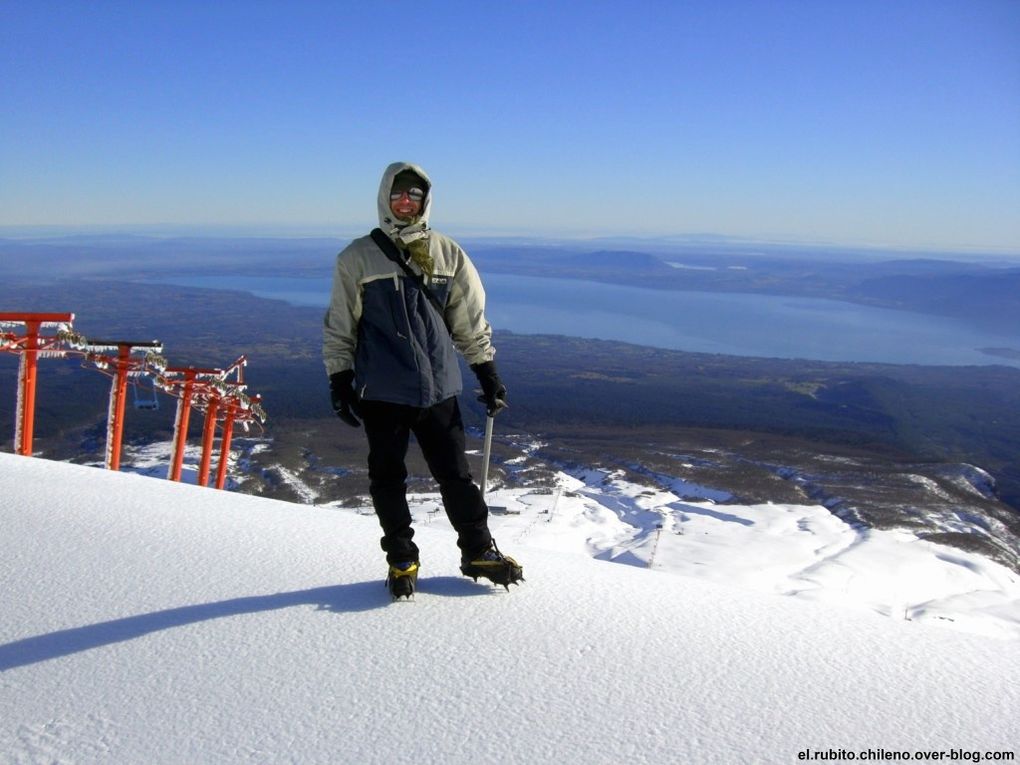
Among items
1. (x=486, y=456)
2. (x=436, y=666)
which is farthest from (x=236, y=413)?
(x=436, y=666)

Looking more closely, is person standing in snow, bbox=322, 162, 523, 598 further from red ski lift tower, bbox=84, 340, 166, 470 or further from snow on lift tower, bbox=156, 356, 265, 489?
snow on lift tower, bbox=156, 356, 265, 489

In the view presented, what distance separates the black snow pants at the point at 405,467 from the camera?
12.5ft

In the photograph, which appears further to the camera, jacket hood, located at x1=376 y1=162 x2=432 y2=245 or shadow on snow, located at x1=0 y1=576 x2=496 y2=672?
jacket hood, located at x1=376 y1=162 x2=432 y2=245

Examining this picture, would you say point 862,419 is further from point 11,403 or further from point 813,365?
point 11,403

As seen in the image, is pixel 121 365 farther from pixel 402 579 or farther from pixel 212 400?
pixel 402 579

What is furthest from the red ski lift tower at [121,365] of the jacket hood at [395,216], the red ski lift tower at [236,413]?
the jacket hood at [395,216]

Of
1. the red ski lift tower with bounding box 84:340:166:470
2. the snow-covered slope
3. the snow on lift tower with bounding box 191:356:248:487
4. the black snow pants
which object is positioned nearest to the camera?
the snow-covered slope

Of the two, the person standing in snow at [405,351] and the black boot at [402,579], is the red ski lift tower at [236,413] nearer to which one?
the person standing in snow at [405,351]

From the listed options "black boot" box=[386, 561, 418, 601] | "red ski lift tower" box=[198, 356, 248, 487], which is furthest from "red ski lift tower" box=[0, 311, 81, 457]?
"black boot" box=[386, 561, 418, 601]

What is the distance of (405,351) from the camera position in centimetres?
371

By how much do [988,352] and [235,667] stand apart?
229 m

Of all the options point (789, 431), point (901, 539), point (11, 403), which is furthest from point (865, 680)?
point (11, 403)

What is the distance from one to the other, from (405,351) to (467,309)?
0.46 m

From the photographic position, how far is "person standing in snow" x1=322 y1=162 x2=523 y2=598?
372 centimetres
